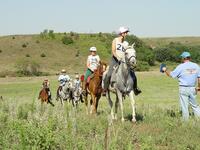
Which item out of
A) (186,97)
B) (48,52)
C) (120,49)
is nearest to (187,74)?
(186,97)

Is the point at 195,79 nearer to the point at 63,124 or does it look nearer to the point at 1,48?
the point at 63,124

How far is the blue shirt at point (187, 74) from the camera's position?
1374 centimetres

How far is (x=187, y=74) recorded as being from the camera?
1377 cm

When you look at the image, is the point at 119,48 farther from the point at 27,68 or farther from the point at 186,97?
the point at 27,68

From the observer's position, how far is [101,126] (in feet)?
36.4

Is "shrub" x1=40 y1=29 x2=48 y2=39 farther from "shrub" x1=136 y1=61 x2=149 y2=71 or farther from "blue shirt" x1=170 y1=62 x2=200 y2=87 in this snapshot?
"blue shirt" x1=170 y1=62 x2=200 y2=87

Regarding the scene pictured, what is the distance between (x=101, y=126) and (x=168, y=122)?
1.90 m

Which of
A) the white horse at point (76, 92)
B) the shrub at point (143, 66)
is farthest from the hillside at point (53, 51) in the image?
the white horse at point (76, 92)

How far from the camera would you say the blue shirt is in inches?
541

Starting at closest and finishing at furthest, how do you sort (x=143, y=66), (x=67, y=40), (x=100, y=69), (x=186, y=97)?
(x=186, y=97), (x=100, y=69), (x=143, y=66), (x=67, y=40)

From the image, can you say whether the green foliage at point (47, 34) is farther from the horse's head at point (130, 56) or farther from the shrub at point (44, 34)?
the horse's head at point (130, 56)

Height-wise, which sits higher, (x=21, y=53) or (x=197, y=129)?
(x=197, y=129)

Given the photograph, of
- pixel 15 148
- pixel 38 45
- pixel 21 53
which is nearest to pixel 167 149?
pixel 15 148

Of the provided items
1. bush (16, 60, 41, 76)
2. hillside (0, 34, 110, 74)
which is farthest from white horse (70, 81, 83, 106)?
hillside (0, 34, 110, 74)
